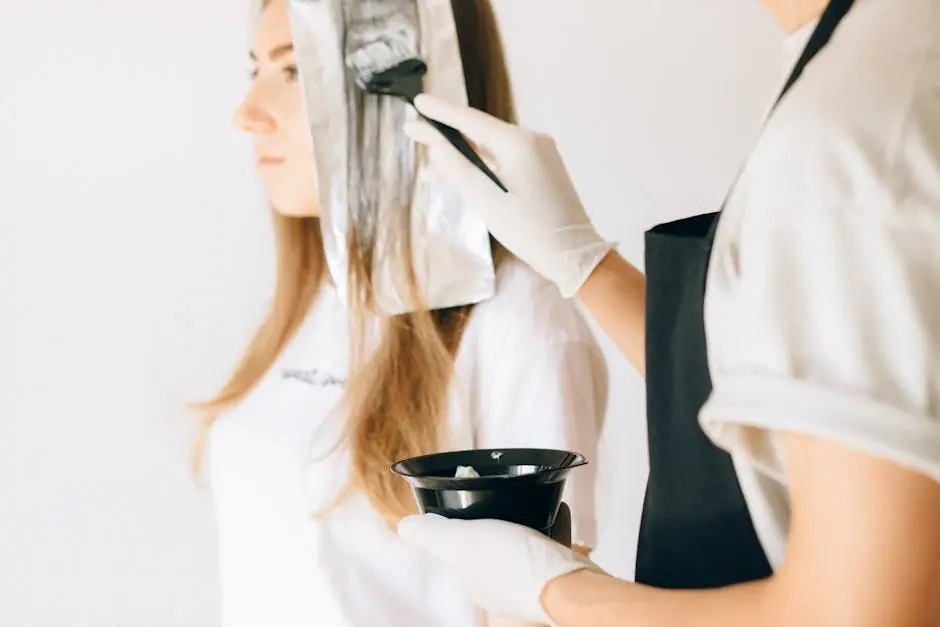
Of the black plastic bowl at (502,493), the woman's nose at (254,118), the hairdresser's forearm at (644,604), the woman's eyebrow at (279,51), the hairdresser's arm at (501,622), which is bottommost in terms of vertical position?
the hairdresser's arm at (501,622)

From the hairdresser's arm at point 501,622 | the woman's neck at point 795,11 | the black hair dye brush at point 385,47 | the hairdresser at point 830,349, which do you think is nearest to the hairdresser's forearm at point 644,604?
the hairdresser at point 830,349

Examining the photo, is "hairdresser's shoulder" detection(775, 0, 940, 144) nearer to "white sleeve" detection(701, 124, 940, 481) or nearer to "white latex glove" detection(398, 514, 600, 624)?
"white sleeve" detection(701, 124, 940, 481)

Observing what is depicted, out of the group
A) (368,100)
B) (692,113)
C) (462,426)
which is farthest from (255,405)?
(692,113)

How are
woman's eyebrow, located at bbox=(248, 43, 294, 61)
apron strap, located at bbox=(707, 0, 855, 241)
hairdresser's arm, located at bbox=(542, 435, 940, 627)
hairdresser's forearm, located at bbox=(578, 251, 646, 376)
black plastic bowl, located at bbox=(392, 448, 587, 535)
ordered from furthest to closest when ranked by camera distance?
woman's eyebrow, located at bbox=(248, 43, 294, 61)
hairdresser's forearm, located at bbox=(578, 251, 646, 376)
black plastic bowl, located at bbox=(392, 448, 587, 535)
apron strap, located at bbox=(707, 0, 855, 241)
hairdresser's arm, located at bbox=(542, 435, 940, 627)

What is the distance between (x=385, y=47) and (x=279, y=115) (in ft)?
0.60

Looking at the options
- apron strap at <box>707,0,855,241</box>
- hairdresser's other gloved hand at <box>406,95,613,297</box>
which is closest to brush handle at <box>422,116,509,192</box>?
hairdresser's other gloved hand at <box>406,95,613,297</box>

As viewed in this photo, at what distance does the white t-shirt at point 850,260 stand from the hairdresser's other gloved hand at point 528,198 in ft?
1.12

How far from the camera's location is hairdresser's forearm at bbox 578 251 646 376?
759mm

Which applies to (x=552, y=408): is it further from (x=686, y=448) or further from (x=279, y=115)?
(x=279, y=115)

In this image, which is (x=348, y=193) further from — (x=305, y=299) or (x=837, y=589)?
(x=837, y=589)

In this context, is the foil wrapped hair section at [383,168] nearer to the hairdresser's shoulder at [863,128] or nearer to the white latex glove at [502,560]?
the white latex glove at [502,560]

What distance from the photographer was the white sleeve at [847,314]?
388 mm

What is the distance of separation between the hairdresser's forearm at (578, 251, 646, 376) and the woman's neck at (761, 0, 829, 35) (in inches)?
10.5

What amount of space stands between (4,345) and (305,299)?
0.45 metres
